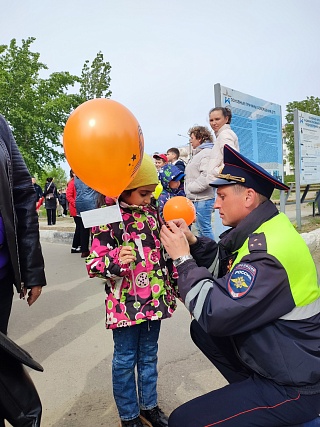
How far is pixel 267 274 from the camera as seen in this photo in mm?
1538

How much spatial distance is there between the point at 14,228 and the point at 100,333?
6.86 ft

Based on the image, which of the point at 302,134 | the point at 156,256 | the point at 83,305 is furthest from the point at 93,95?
the point at 156,256

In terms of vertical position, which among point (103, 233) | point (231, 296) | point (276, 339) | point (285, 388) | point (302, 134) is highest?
point (302, 134)

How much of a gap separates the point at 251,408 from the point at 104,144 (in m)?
1.33

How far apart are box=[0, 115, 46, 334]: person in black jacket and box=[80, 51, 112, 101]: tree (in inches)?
1015

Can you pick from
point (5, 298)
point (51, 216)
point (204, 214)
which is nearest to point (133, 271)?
point (5, 298)

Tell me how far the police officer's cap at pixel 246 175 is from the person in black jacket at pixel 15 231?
985 mm

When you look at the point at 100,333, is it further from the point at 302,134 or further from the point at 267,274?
the point at 302,134

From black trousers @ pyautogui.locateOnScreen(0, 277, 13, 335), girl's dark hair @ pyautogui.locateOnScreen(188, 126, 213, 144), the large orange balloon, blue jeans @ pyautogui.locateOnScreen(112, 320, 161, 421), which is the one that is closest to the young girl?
blue jeans @ pyautogui.locateOnScreen(112, 320, 161, 421)

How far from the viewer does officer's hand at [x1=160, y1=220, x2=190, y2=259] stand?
1806 mm

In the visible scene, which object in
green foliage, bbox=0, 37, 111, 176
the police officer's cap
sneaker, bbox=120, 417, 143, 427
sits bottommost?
sneaker, bbox=120, 417, 143, 427

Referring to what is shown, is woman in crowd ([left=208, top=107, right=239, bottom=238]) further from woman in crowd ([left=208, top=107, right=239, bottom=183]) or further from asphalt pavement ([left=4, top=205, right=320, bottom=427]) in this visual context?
asphalt pavement ([left=4, top=205, right=320, bottom=427])

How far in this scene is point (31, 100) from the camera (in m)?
21.8

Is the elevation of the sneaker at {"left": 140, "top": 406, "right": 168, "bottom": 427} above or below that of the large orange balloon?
below
